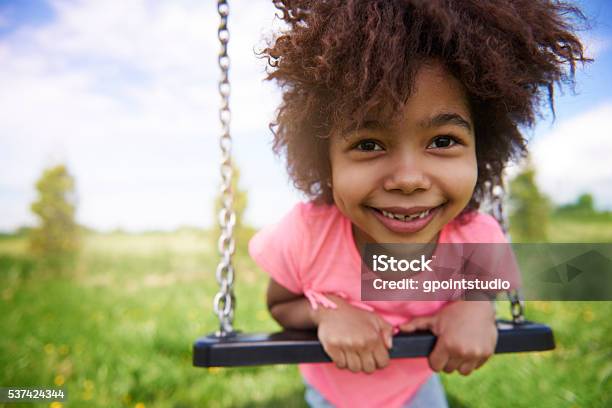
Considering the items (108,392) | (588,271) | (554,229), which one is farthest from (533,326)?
(554,229)

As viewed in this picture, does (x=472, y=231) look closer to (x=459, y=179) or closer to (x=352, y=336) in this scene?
(x=459, y=179)

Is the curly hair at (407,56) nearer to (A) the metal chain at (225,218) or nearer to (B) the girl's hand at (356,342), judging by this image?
(A) the metal chain at (225,218)

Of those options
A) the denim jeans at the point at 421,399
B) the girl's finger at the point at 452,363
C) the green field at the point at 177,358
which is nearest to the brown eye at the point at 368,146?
the girl's finger at the point at 452,363

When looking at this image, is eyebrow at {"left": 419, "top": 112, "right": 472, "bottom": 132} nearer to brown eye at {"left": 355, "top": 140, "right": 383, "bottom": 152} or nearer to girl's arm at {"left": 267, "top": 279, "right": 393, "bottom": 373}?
brown eye at {"left": 355, "top": 140, "right": 383, "bottom": 152}

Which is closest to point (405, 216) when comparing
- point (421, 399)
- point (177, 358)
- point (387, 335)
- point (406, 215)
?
point (406, 215)

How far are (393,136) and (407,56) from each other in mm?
158

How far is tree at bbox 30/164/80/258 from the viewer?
493cm

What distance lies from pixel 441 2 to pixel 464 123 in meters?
0.23

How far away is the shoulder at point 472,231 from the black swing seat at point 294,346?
25cm

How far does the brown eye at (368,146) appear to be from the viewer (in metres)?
0.89

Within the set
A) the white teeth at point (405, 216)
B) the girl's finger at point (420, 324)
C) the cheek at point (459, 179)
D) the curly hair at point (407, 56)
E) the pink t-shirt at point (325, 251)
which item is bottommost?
the girl's finger at point (420, 324)

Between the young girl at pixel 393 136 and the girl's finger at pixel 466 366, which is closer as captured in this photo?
the young girl at pixel 393 136

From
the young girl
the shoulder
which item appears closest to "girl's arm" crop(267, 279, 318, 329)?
the young girl

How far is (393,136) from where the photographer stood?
2.80ft
